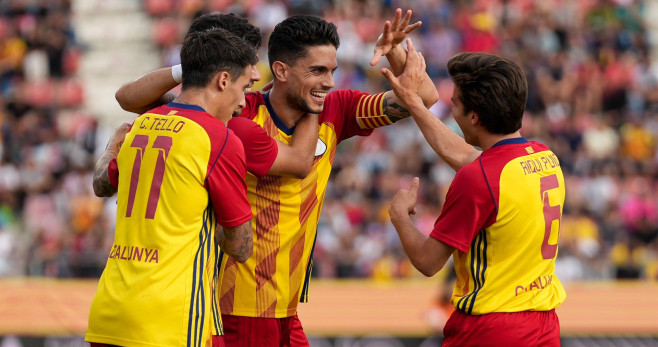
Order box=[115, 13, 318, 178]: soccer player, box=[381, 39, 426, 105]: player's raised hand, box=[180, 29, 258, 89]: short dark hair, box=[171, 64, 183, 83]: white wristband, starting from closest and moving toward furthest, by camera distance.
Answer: box=[180, 29, 258, 89]: short dark hair, box=[115, 13, 318, 178]: soccer player, box=[171, 64, 183, 83]: white wristband, box=[381, 39, 426, 105]: player's raised hand

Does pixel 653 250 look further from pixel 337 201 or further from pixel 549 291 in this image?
pixel 549 291

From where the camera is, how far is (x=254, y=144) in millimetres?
5156

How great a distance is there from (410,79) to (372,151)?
10379 mm

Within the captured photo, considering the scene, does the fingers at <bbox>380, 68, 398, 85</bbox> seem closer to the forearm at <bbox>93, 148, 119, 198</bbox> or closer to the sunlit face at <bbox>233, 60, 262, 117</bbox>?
the sunlit face at <bbox>233, 60, 262, 117</bbox>

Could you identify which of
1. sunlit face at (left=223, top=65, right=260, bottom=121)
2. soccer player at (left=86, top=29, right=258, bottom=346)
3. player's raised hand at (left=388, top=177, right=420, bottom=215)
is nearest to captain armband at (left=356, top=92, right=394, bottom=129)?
player's raised hand at (left=388, top=177, right=420, bottom=215)

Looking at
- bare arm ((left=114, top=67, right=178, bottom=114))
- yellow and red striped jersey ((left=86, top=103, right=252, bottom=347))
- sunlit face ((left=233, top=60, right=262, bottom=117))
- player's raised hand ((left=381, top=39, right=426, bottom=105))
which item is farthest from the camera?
player's raised hand ((left=381, top=39, right=426, bottom=105))

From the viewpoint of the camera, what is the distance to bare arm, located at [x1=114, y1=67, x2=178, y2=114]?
213 inches

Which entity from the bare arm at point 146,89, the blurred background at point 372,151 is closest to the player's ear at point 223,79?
the bare arm at point 146,89

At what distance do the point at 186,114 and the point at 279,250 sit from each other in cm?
118

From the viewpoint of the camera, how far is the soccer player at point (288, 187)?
18.3 ft

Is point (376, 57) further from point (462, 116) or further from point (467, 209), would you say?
point (467, 209)

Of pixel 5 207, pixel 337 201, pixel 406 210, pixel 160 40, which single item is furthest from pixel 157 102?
pixel 160 40

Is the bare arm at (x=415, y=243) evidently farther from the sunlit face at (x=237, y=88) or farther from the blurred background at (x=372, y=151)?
the blurred background at (x=372, y=151)

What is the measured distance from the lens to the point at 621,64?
18453mm
